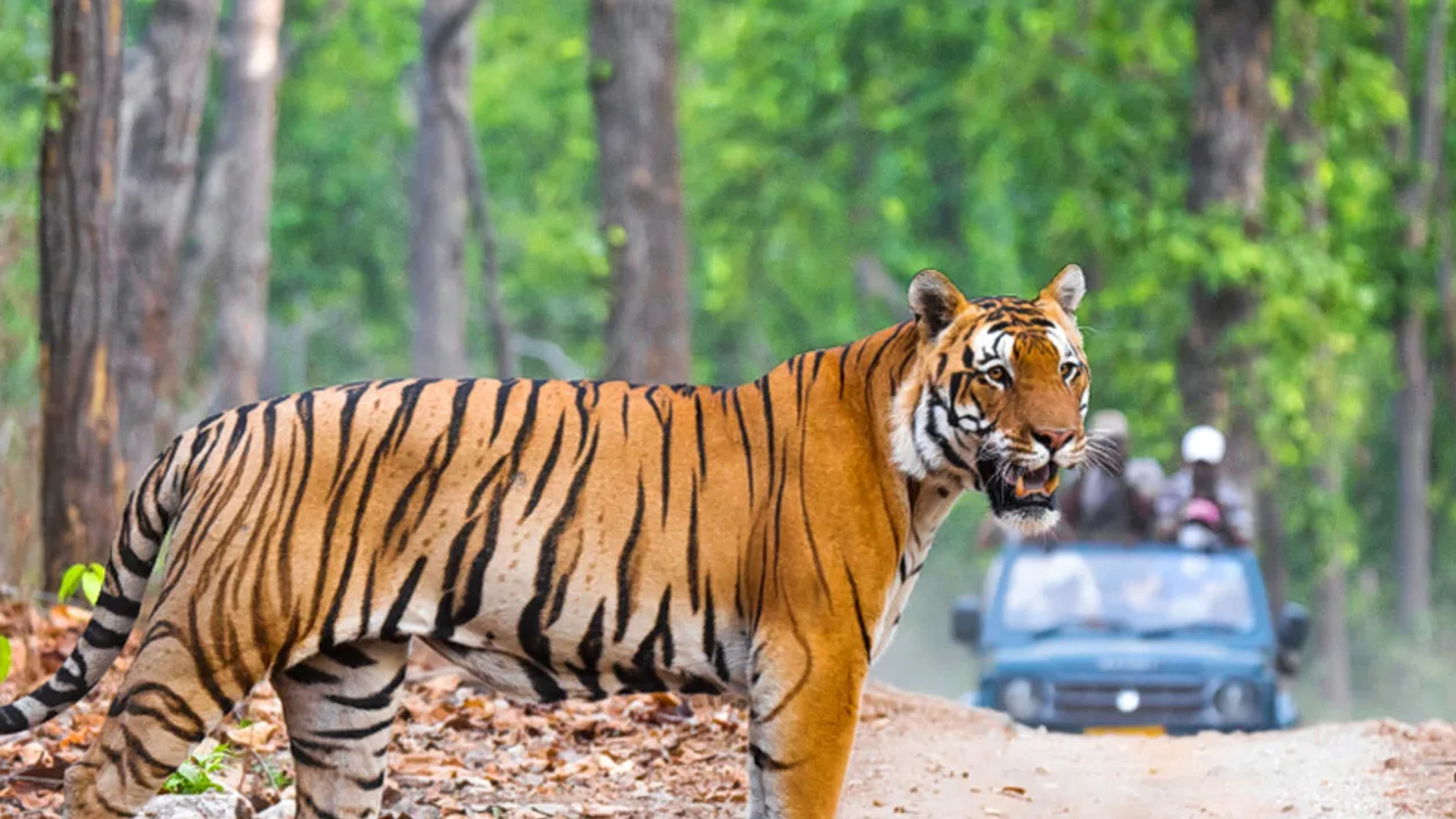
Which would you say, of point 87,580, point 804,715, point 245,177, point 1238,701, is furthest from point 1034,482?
point 245,177

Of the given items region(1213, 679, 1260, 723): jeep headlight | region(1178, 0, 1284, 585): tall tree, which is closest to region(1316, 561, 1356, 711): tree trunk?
region(1178, 0, 1284, 585): tall tree

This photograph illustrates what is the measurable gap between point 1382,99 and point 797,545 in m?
20.1

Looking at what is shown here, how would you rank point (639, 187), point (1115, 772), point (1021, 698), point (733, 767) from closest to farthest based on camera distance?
point (733, 767)
point (1115, 772)
point (1021, 698)
point (639, 187)

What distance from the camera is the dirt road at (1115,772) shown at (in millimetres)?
7949

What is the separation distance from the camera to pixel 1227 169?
2030 centimetres

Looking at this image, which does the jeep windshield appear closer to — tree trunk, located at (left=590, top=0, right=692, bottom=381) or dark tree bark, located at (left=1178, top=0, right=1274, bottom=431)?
tree trunk, located at (left=590, top=0, right=692, bottom=381)

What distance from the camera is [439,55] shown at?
21.5 m

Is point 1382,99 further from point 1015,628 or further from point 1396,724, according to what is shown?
point 1396,724

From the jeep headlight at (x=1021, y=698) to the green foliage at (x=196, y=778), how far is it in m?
6.24

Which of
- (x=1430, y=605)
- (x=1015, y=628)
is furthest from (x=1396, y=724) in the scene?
(x=1430, y=605)

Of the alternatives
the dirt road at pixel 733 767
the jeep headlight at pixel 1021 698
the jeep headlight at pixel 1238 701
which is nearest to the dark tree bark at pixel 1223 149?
the jeep headlight at pixel 1238 701

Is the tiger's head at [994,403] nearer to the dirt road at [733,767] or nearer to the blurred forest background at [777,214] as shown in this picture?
the dirt road at [733,767]

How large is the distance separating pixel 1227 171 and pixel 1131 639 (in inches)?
351

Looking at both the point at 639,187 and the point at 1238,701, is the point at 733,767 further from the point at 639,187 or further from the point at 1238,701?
the point at 639,187
